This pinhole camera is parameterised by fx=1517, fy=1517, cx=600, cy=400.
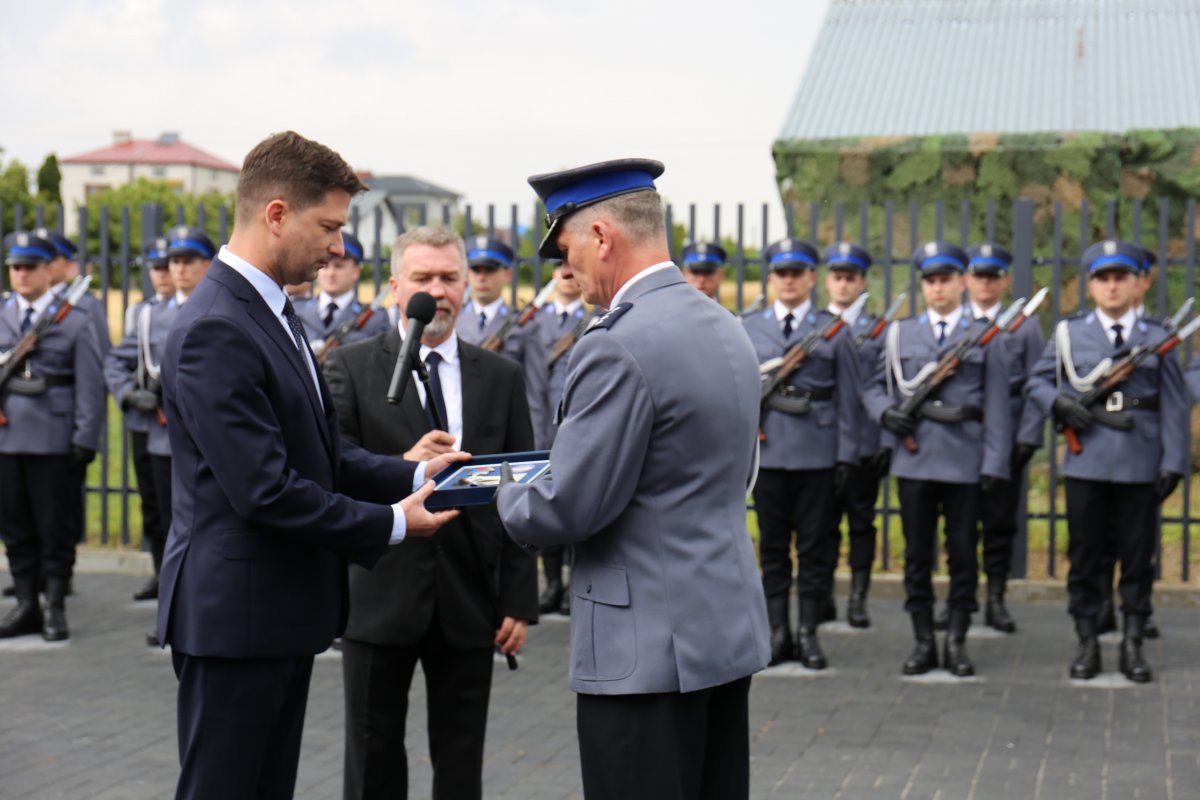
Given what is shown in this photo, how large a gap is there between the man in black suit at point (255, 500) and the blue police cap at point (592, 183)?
0.50m

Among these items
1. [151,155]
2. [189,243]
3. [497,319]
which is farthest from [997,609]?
[151,155]

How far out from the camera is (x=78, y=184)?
111 metres

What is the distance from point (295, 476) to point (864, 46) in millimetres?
13638

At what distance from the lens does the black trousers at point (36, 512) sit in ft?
28.0

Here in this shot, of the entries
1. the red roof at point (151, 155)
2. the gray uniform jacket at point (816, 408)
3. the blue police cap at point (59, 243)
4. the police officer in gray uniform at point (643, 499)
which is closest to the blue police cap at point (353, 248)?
the blue police cap at point (59, 243)

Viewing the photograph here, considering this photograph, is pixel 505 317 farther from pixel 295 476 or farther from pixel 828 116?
pixel 295 476

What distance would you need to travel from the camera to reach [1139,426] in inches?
300

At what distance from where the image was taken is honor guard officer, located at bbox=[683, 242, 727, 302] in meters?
9.55

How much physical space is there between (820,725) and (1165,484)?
2.25 metres

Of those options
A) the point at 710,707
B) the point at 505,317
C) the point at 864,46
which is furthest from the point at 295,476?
the point at 864,46

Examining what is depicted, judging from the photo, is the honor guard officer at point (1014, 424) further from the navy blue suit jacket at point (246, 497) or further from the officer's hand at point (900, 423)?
the navy blue suit jacket at point (246, 497)

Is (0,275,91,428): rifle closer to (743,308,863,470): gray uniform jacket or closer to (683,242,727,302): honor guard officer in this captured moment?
(683,242,727,302): honor guard officer

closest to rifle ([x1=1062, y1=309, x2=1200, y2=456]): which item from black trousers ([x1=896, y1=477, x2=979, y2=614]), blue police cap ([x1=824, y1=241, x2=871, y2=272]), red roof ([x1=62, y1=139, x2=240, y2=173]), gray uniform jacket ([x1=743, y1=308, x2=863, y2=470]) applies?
black trousers ([x1=896, y1=477, x2=979, y2=614])

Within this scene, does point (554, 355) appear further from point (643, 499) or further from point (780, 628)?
point (643, 499)
